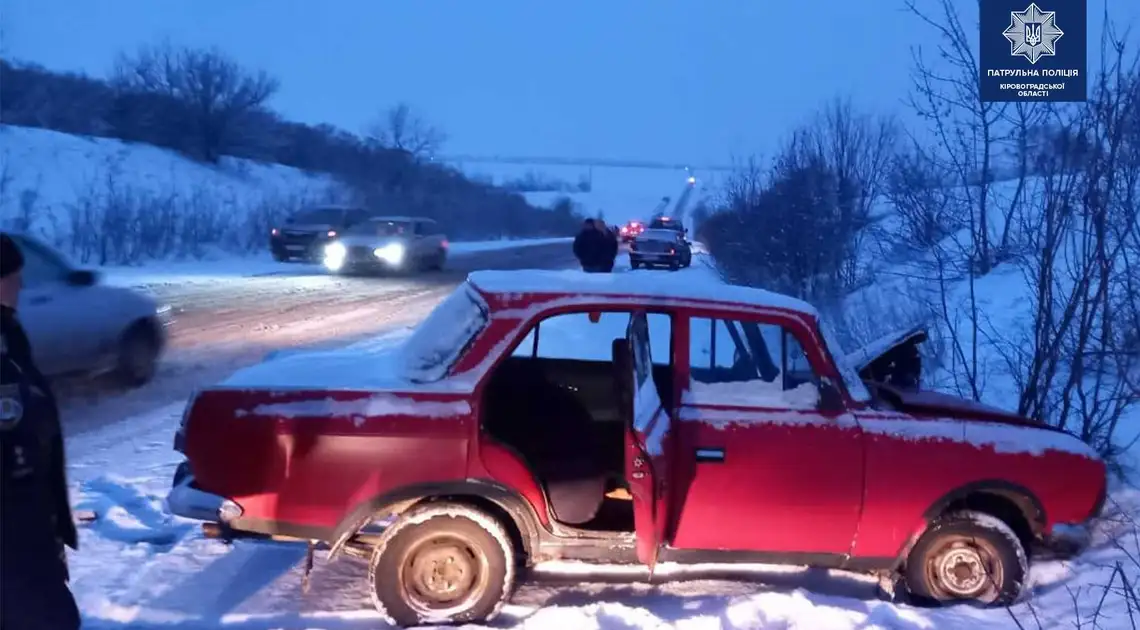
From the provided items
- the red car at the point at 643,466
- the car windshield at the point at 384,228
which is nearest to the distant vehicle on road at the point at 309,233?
the car windshield at the point at 384,228

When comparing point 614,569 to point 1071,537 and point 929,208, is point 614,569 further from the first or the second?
point 929,208

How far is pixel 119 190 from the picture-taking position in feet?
133

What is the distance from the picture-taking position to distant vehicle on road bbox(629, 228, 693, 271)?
35719mm

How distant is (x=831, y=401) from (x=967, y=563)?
1095mm

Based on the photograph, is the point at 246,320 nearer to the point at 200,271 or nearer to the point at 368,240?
the point at 368,240

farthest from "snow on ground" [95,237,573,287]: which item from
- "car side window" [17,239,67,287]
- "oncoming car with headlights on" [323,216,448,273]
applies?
"car side window" [17,239,67,287]

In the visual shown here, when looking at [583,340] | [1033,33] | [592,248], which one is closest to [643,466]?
[583,340]

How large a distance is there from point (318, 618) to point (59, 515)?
5.88ft

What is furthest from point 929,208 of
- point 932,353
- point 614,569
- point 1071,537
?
point 614,569

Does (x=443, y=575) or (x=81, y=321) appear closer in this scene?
(x=443, y=575)

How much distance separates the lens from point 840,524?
182 inches

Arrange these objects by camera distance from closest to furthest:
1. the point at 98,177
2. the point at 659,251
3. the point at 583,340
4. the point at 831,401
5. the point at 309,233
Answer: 1. the point at 831,401
2. the point at 583,340
3. the point at 309,233
4. the point at 659,251
5. the point at 98,177

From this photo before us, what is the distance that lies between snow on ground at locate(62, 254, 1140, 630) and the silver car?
3242 mm

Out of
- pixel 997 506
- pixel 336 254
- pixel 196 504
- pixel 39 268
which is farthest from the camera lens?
pixel 336 254
